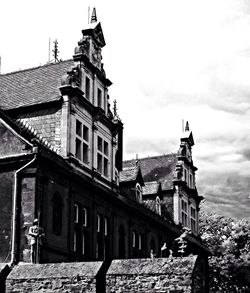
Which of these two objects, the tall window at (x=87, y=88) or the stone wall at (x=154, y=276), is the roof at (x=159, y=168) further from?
the stone wall at (x=154, y=276)

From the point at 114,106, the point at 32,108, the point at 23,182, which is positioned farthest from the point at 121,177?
the point at 23,182

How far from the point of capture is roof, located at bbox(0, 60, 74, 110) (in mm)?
33938

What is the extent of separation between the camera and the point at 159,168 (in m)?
52.5

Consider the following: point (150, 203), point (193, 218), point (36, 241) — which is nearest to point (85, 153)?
point (36, 241)

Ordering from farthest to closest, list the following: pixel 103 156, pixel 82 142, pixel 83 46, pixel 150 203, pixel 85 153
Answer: pixel 150 203 < pixel 103 156 < pixel 83 46 < pixel 85 153 < pixel 82 142

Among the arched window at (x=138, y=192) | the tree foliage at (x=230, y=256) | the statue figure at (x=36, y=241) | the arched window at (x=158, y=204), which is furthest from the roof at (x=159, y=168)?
the statue figure at (x=36, y=241)

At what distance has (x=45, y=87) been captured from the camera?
3469 cm

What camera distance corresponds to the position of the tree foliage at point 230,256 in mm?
53594

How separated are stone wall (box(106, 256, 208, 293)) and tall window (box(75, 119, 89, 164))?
55.2ft

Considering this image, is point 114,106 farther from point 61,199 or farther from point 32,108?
point 61,199

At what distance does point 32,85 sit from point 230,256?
88.4ft

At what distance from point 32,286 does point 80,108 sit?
17865 mm

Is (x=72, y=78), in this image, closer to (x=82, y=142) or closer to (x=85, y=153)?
(x=82, y=142)

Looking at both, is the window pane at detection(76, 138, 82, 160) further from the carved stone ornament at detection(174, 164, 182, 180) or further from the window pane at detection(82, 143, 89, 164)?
the carved stone ornament at detection(174, 164, 182, 180)
